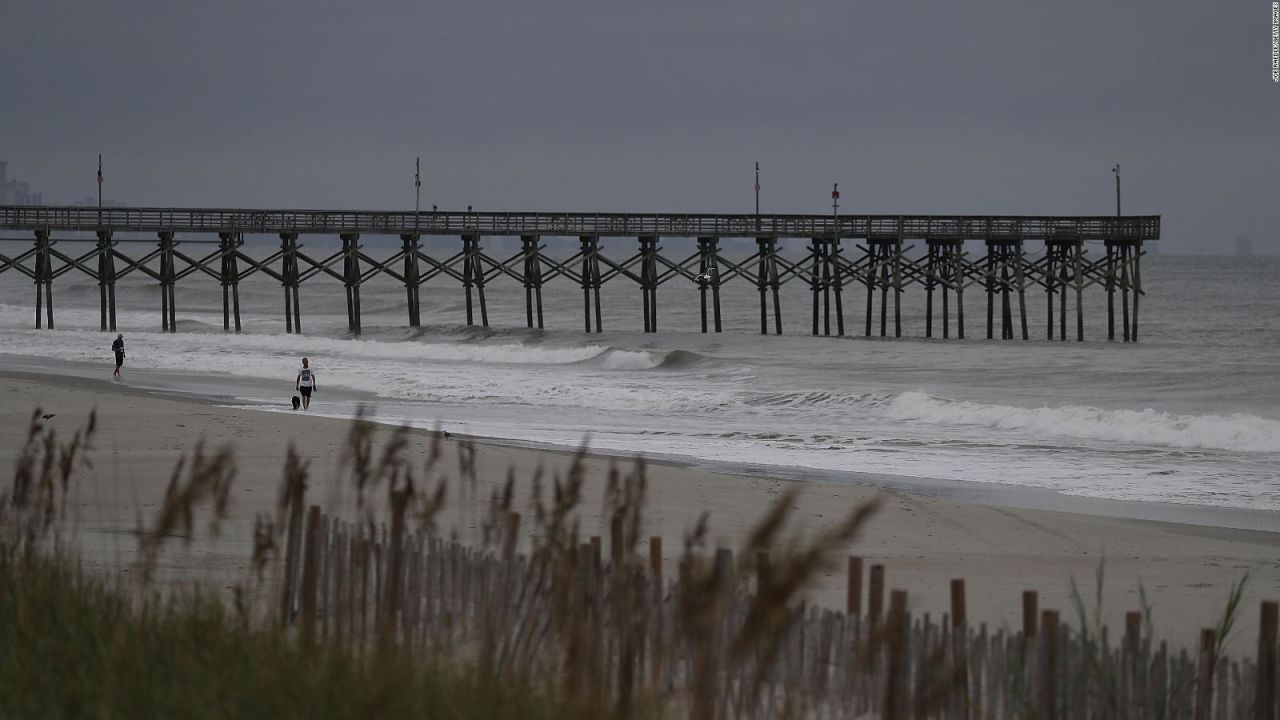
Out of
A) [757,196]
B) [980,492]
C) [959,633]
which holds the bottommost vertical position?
[980,492]

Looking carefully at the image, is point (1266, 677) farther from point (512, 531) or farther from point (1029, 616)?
point (512, 531)

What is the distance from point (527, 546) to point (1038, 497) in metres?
6.30

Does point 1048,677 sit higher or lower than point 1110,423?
higher

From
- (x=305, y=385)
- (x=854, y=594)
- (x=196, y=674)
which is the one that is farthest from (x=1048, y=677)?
(x=305, y=385)

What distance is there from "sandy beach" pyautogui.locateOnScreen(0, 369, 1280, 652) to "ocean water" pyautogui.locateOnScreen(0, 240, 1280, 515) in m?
1.75

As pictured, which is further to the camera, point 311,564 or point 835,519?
point 835,519

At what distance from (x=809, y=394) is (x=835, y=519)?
1531cm

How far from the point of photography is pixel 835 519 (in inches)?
406

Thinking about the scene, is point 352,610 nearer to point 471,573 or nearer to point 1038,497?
point 471,573

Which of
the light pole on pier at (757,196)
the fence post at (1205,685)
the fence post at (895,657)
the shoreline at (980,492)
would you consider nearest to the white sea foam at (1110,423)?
the shoreline at (980,492)

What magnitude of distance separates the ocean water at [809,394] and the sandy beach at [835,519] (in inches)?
68.7

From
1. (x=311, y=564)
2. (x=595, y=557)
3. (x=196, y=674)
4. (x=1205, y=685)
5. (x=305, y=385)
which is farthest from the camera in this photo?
(x=305, y=385)

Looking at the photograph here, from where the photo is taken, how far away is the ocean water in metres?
15.7

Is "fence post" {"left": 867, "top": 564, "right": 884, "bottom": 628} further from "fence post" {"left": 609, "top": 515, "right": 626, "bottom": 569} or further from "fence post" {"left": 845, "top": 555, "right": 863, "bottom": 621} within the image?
"fence post" {"left": 609, "top": 515, "right": 626, "bottom": 569}
